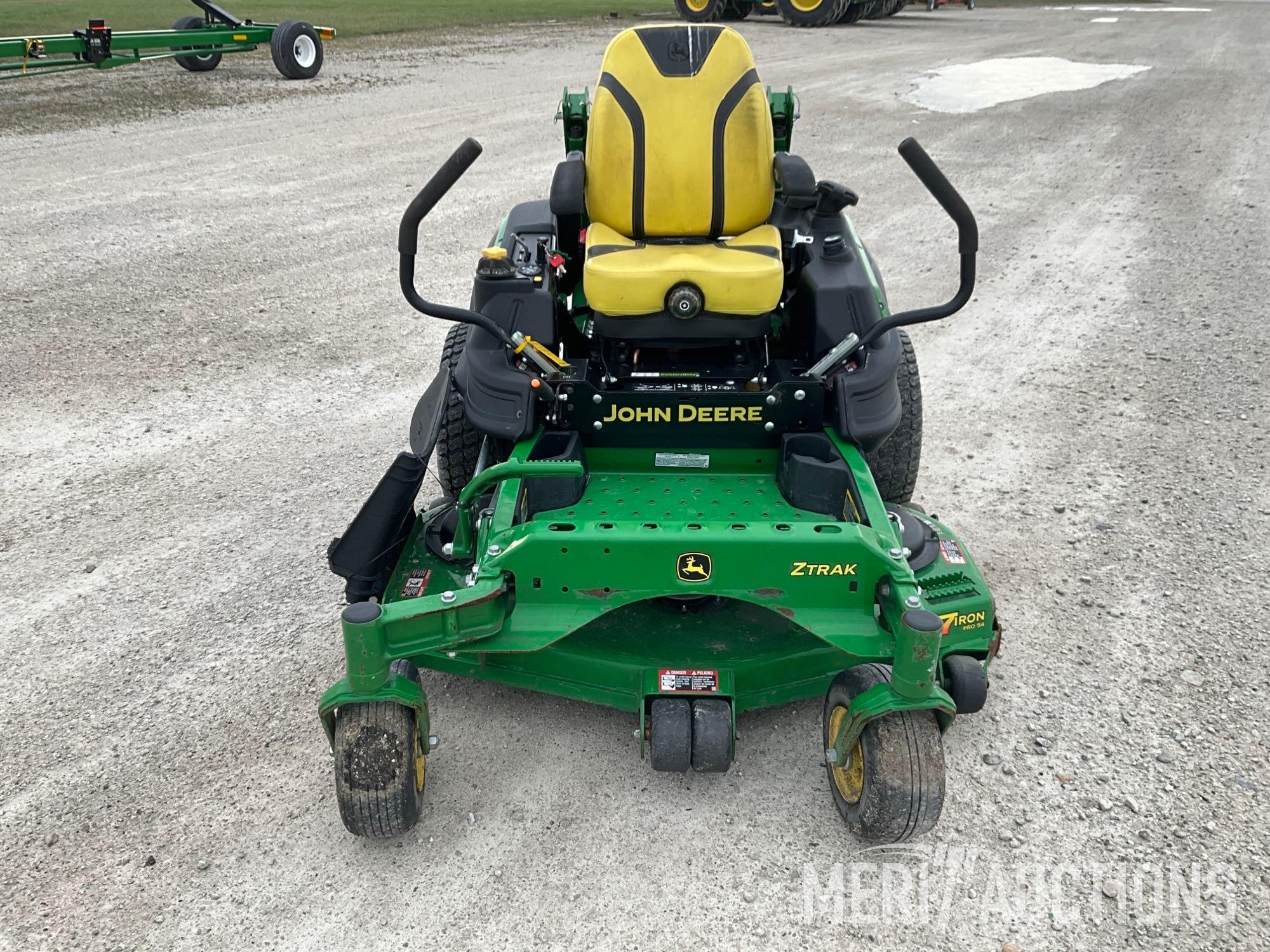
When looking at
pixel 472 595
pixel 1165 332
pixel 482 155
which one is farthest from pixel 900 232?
pixel 472 595

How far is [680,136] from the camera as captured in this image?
3771 millimetres

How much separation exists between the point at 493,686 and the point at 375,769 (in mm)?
741

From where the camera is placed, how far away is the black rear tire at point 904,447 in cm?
384

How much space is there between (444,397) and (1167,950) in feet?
8.62

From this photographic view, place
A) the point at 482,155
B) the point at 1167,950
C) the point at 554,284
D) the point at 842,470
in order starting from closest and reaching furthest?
1. the point at 1167,950
2. the point at 842,470
3. the point at 554,284
4. the point at 482,155

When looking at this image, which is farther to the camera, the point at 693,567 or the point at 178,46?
the point at 178,46

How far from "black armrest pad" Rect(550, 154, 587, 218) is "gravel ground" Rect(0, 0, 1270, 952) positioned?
146cm

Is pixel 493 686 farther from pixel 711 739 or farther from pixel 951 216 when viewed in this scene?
pixel 951 216

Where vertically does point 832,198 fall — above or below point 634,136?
below

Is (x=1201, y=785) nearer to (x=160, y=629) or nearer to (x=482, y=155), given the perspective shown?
(x=160, y=629)

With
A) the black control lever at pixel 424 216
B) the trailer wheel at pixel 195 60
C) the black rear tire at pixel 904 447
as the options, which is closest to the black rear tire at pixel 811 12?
the trailer wheel at pixel 195 60

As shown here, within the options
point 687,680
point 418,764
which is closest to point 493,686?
point 418,764

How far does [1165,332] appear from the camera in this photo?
6.02 m

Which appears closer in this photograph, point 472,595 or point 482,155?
point 472,595
